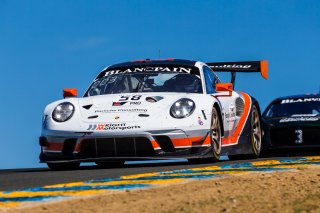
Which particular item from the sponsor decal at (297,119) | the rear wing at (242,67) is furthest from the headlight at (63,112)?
the sponsor decal at (297,119)

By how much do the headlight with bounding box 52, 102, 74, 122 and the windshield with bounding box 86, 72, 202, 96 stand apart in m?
1.03

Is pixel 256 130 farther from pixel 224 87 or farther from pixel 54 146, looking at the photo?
pixel 54 146

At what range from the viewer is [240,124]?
12094 millimetres

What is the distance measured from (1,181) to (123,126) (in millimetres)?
1931

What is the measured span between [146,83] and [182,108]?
4.41ft

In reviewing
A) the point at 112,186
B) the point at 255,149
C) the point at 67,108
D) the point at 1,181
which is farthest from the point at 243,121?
the point at 112,186

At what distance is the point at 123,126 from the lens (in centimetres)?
998

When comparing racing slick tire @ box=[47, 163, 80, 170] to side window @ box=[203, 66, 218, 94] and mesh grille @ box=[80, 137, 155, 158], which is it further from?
side window @ box=[203, 66, 218, 94]

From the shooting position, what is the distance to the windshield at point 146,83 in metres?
11.2

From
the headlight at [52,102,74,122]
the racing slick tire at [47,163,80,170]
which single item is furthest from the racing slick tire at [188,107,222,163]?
the headlight at [52,102,74,122]

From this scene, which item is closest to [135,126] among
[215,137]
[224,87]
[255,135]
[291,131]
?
[215,137]

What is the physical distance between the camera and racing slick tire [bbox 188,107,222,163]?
10.5 m

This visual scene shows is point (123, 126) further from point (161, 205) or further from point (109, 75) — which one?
point (161, 205)

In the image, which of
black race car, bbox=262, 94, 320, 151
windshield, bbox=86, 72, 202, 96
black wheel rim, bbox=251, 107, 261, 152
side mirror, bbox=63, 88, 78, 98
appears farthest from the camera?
black race car, bbox=262, 94, 320, 151
